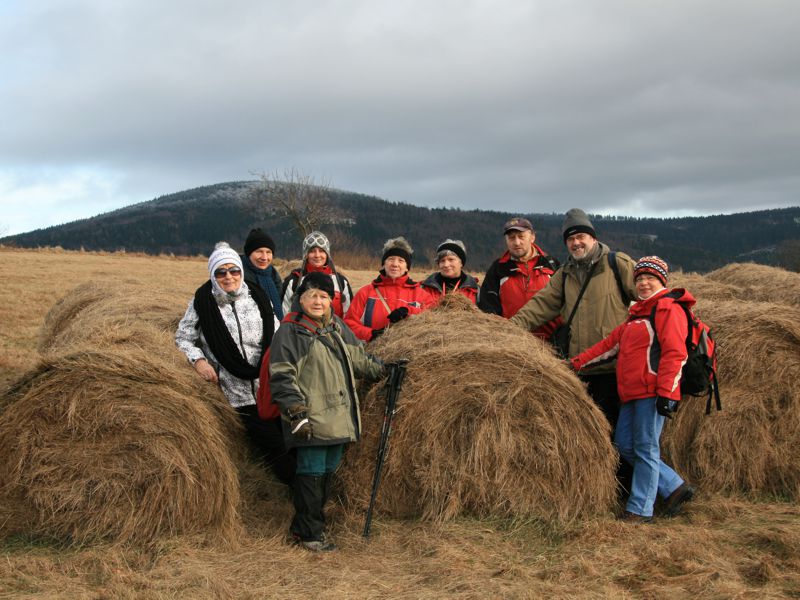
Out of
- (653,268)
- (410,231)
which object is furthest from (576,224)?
(410,231)

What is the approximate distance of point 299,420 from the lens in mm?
4551

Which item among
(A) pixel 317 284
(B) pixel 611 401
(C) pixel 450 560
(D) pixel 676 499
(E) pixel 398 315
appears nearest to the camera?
(C) pixel 450 560

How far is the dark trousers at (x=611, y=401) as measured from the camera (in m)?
5.54

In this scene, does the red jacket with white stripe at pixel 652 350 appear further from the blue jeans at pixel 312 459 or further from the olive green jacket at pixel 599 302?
the blue jeans at pixel 312 459

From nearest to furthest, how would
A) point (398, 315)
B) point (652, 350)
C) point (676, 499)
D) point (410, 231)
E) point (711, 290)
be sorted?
point (652, 350), point (676, 499), point (398, 315), point (711, 290), point (410, 231)

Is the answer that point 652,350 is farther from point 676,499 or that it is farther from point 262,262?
point 262,262

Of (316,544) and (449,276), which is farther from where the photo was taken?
(449,276)

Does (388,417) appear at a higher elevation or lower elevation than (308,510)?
higher

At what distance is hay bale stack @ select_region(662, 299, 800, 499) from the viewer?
5.51 meters

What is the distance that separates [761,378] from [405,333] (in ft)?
9.81

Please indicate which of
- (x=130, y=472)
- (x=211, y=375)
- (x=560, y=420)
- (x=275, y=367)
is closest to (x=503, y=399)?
(x=560, y=420)

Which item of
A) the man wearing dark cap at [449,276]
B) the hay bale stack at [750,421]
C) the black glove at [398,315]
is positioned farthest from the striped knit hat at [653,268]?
the black glove at [398,315]

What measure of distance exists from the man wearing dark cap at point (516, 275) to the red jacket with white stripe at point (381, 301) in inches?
30.9

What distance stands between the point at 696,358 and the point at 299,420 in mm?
2935
